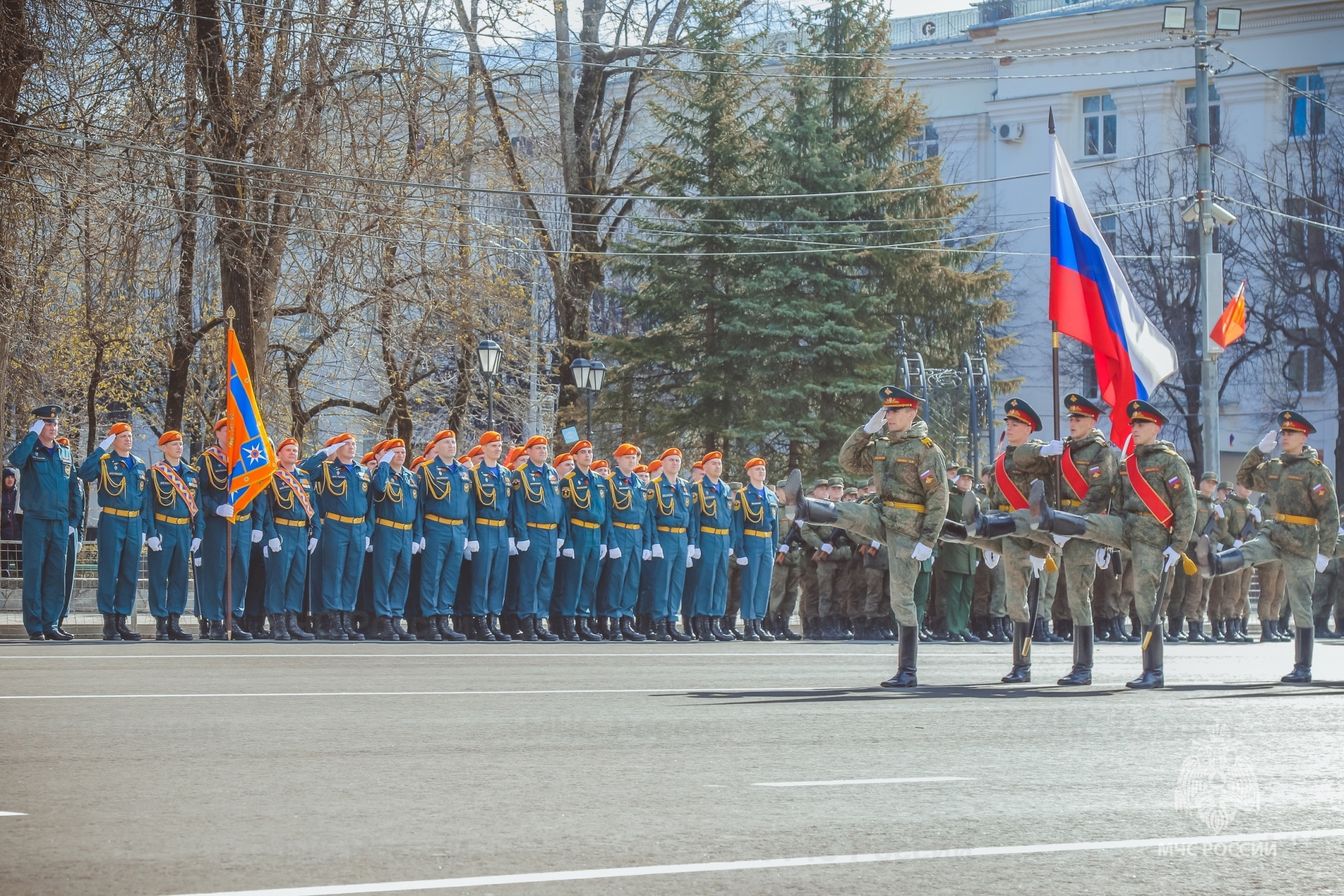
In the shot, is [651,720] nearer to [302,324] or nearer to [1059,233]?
[1059,233]

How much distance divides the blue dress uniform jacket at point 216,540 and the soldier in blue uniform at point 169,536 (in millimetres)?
135

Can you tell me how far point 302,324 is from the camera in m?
34.5

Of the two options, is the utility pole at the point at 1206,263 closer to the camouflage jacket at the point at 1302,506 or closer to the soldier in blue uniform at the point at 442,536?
the camouflage jacket at the point at 1302,506

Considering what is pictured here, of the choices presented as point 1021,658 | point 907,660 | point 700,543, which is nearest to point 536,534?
point 700,543

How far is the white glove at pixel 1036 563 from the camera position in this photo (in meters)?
13.4

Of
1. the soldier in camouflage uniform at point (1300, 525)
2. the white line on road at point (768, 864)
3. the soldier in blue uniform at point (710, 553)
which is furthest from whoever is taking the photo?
the soldier in blue uniform at point (710, 553)

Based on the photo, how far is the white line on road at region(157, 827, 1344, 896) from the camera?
5.09 meters

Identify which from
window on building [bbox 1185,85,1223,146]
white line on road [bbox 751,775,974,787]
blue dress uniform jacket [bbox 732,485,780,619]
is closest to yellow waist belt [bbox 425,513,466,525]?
blue dress uniform jacket [bbox 732,485,780,619]

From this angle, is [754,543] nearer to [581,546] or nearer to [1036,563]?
[581,546]

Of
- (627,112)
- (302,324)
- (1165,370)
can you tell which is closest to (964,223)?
(627,112)

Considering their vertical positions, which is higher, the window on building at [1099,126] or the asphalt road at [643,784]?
the window on building at [1099,126]

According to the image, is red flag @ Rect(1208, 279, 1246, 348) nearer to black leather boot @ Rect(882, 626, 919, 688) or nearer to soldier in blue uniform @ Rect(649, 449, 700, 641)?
soldier in blue uniform @ Rect(649, 449, 700, 641)

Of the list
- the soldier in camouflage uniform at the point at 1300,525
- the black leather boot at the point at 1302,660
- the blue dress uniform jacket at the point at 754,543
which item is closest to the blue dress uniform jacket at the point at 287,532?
the blue dress uniform jacket at the point at 754,543

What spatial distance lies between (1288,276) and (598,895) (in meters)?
43.5
